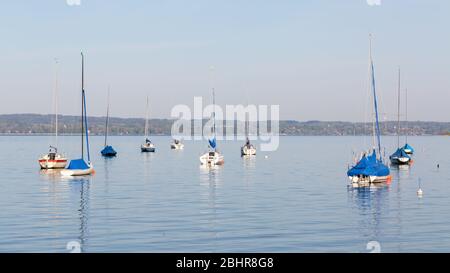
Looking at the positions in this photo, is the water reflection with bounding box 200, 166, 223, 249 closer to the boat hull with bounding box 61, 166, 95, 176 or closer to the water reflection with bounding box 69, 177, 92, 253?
the water reflection with bounding box 69, 177, 92, 253

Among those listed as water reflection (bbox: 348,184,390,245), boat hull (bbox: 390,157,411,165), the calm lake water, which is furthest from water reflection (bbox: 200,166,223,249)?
boat hull (bbox: 390,157,411,165)

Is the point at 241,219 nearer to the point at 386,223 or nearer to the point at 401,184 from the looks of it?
the point at 386,223

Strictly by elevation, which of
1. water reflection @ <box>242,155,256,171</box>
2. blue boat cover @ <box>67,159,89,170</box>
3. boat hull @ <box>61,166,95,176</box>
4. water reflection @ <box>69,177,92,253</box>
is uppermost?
blue boat cover @ <box>67,159,89,170</box>

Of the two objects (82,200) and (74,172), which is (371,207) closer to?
(82,200)

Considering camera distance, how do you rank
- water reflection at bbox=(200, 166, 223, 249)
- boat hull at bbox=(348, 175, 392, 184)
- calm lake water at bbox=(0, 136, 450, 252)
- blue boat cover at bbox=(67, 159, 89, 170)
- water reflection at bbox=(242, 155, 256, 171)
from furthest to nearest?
water reflection at bbox=(242, 155, 256, 171)
blue boat cover at bbox=(67, 159, 89, 170)
boat hull at bbox=(348, 175, 392, 184)
water reflection at bbox=(200, 166, 223, 249)
calm lake water at bbox=(0, 136, 450, 252)

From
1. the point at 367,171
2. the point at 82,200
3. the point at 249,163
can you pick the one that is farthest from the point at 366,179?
the point at 249,163

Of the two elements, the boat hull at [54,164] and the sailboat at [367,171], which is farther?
the boat hull at [54,164]

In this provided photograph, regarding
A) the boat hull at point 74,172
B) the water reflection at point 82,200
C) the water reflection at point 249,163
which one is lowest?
the water reflection at point 249,163

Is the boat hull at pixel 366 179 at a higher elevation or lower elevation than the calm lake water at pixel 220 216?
higher

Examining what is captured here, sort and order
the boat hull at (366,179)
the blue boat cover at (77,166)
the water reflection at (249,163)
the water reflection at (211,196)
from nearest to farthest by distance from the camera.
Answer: the water reflection at (211,196), the boat hull at (366,179), the blue boat cover at (77,166), the water reflection at (249,163)

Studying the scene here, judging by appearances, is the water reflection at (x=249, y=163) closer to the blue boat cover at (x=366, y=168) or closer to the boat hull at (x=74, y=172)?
the boat hull at (x=74, y=172)

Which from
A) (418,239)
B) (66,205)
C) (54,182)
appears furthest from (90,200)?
(418,239)

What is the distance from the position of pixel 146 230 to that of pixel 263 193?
101ft

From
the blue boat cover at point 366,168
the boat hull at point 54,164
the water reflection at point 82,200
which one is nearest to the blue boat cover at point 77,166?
the water reflection at point 82,200
